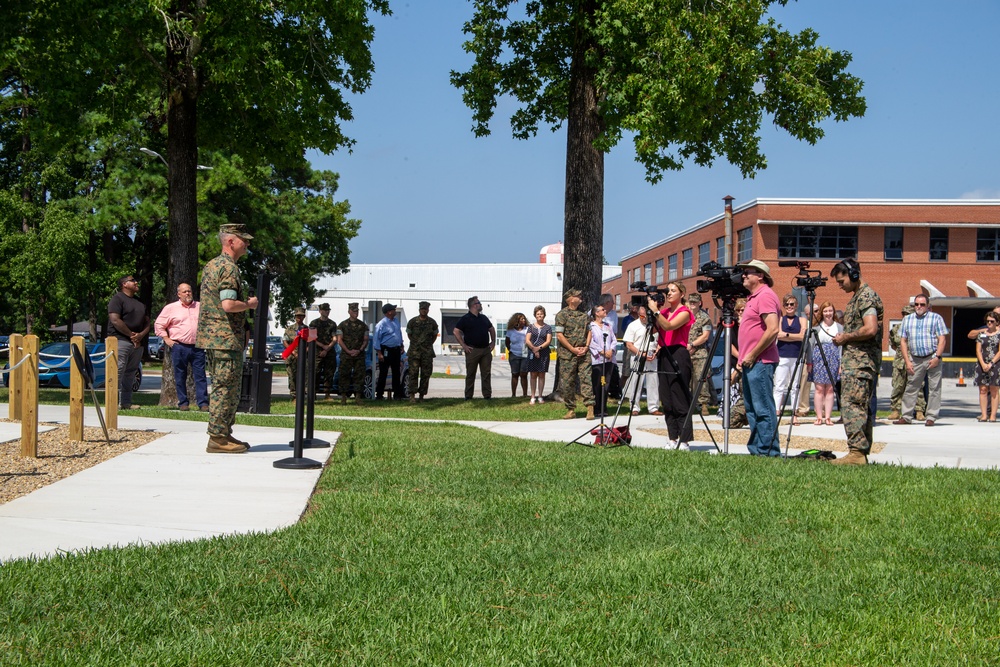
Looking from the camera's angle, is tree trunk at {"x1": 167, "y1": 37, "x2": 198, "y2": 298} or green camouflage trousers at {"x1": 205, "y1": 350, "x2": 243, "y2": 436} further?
tree trunk at {"x1": 167, "y1": 37, "x2": 198, "y2": 298}

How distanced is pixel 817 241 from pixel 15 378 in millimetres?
45854

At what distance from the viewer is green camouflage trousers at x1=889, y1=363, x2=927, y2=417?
15758 mm

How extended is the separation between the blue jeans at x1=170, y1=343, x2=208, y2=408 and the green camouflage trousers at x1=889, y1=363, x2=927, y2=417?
1023cm

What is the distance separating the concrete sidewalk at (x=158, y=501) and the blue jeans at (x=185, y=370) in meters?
4.59

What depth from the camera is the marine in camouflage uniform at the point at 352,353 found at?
18.4m

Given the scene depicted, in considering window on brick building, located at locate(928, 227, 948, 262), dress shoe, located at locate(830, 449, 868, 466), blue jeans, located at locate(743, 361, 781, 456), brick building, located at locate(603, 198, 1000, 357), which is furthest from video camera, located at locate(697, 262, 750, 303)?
window on brick building, located at locate(928, 227, 948, 262)

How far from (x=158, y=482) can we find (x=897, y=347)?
40.6ft

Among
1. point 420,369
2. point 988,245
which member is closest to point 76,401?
point 420,369

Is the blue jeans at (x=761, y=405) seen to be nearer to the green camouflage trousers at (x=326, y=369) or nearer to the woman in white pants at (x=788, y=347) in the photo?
the woman in white pants at (x=788, y=347)

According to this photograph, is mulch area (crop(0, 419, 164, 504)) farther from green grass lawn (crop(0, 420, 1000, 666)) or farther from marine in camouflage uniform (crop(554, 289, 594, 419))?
marine in camouflage uniform (crop(554, 289, 594, 419))

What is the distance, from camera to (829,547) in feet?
17.7

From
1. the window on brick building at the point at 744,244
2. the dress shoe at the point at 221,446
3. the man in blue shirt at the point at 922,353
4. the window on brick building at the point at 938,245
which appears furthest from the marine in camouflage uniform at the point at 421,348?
the window on brick building at the point at 938,245

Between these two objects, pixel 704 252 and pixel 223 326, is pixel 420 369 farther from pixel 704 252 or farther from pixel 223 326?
pixel 704 252

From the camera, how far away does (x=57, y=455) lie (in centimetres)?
864
